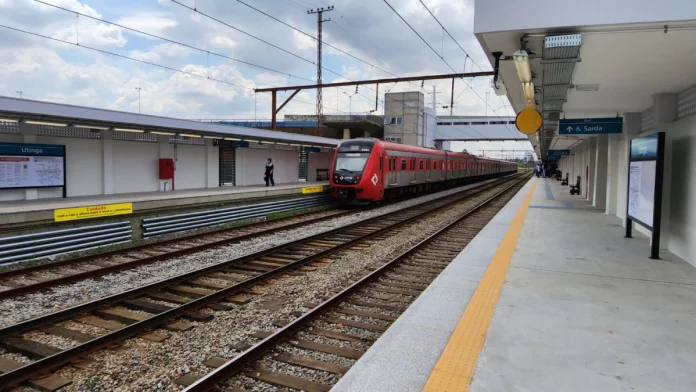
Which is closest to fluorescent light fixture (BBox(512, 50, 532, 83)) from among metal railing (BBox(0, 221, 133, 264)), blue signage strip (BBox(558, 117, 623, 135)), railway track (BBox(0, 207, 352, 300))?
blue signage strip (BBox(558, 117, 623, 135))

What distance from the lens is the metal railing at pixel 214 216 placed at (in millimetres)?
10914

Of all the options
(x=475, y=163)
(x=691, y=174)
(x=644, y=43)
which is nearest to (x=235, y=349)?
(x=644, y=43)

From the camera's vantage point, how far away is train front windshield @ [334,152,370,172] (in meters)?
16.6

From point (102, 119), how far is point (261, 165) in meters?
9.71

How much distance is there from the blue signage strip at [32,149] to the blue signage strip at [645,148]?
1373cm

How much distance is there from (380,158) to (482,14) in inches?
473

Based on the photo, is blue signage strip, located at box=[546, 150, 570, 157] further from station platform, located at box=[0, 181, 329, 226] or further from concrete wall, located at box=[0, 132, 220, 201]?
concrete wall, located at box=[0, 132, 220, 201]

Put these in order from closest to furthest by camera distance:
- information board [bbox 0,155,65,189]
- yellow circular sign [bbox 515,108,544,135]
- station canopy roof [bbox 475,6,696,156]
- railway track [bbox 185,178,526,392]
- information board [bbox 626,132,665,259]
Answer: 1. railway track [bbox 185,178,526,392]
2. station canopy roof [bbox 475,6,696,156]
3. information board [bbox 626,132,665,259]
4. yellow circular sign [bbox 515,108,544,135]
5. information board [bbox 0,155,65,189]

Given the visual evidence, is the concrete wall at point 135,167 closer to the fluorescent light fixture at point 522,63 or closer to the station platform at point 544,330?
the station platform at point 544,330

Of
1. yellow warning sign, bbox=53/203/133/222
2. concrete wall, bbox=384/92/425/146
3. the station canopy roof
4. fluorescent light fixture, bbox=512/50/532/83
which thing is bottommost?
yellow warning sign, bbox=53/203/133/222

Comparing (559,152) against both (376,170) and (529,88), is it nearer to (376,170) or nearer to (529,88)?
(376,170)

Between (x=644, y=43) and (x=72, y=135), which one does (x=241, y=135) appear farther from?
(x=644, y=43)

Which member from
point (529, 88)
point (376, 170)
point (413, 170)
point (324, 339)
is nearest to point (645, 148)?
point (529, 88)

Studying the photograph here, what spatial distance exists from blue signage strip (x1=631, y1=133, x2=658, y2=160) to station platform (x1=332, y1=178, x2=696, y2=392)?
5.74 feet
